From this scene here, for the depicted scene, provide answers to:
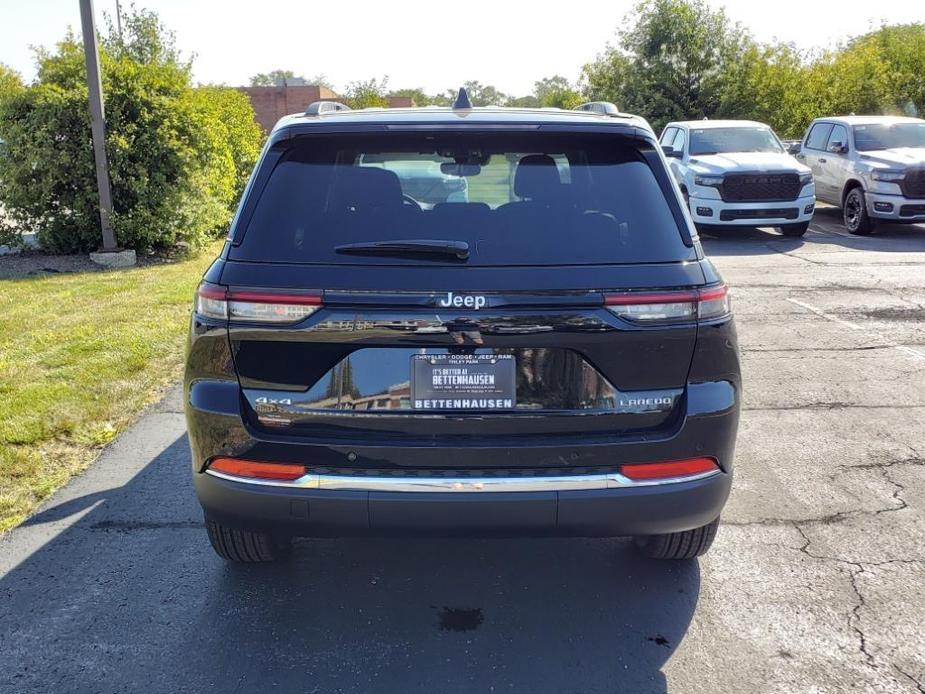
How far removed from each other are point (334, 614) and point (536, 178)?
6.06 feet

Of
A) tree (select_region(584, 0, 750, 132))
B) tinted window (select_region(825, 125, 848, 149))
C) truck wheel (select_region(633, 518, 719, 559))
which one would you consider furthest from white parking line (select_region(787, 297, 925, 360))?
tree (select_region(584, 0, 750, 132))

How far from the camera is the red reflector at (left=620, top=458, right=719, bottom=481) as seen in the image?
9.53 feet

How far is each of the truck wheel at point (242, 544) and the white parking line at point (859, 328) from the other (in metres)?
6.04

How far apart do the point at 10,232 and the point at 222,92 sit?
5165 millimetres

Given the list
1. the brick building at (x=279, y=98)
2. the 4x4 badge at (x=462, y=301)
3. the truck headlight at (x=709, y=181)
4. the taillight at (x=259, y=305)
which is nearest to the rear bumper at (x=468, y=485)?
the taillight at (x=259, y=305)

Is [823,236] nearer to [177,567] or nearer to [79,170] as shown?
[79,170]

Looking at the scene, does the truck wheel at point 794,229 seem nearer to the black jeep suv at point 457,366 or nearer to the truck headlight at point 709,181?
the truck headlight at point 709,181

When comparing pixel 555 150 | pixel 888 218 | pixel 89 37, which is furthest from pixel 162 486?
pixel 888 218

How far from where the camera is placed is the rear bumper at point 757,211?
14.6 m

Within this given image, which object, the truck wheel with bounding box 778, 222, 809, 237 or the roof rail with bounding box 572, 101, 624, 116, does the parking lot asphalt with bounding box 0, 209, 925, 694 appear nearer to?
the roof rail with bounding box 572, 101, 624, 116

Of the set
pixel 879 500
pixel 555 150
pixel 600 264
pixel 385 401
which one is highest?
pixel 555 150

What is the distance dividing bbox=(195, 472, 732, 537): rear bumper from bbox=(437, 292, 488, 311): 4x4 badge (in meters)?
0.63

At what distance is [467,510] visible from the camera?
9.35 ft

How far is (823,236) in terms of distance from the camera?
1555cm
